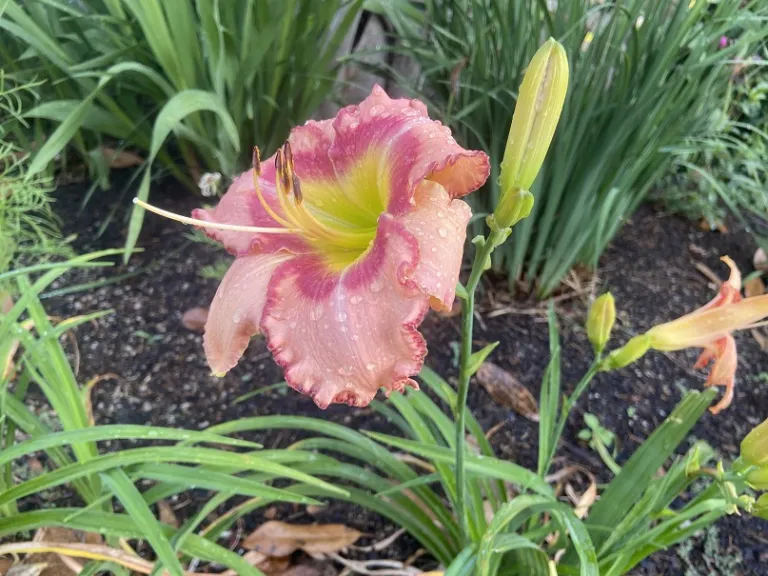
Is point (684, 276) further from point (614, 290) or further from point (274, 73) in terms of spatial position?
point (274, 73)

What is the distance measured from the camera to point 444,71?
1.36m

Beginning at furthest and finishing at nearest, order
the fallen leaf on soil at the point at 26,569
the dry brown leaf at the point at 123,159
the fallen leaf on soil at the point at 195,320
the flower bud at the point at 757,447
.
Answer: the dry brown leaf at the point at 123,159, the fallen leaf on soil at the point at 195,320, the fallen leaf on soil at the point at 26,569, the flower bud at the point at 757,447

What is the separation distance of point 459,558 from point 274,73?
1.23 metres

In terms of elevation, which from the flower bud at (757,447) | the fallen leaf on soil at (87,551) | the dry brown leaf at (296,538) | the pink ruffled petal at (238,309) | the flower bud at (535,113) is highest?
the flower bud at (535,113)

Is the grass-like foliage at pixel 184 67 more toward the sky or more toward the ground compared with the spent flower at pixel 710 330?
more toward the sky

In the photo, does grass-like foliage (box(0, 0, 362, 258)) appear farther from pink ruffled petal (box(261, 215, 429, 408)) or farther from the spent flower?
the spent flower

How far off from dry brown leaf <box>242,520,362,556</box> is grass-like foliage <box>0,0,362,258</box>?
26.8 inches

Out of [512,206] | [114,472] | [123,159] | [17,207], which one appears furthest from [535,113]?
[123,159]

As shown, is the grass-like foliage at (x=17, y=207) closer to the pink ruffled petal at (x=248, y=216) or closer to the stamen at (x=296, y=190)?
the pink ruffled petal at (x=248, y=216)

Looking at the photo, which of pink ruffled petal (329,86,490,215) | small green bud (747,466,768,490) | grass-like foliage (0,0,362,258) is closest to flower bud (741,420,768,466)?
small green bud (747,466,768,490)

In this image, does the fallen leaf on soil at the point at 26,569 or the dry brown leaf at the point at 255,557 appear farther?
the dry brown leaf at the point at 255,557

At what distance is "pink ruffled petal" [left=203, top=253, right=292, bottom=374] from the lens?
59cm

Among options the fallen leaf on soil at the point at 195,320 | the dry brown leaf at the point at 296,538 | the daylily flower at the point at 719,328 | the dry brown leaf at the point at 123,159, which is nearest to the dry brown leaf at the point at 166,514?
the dry brown leaf at the point at 296,538

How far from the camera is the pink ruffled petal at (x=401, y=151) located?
0.55 metres
